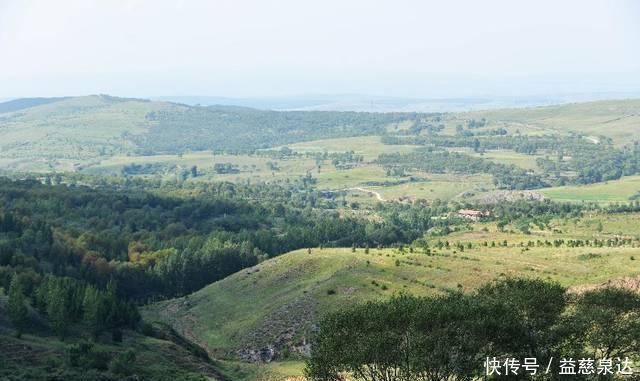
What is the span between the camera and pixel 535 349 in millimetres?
50406

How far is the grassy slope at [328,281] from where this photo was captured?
306 ft

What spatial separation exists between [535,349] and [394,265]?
58055mm

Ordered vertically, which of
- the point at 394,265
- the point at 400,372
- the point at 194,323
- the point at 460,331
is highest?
the point at 460,331

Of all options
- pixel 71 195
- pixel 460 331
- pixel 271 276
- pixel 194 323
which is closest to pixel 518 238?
pixel 271 276

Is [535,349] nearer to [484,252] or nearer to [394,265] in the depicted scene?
[394,265]

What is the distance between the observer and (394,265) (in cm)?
10831

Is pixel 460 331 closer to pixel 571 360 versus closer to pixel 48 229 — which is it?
pixel 571 360

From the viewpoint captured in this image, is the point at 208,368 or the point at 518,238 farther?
the point at 518,238

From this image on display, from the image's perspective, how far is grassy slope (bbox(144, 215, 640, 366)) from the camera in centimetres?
9331

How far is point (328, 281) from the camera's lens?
10238 cm

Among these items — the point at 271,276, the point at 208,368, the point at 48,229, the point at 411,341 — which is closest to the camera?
the point at 411,341

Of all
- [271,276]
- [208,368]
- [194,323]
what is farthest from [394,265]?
[208,368]

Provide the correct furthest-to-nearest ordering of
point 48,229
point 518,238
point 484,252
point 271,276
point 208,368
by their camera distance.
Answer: point 518,238, point 48,229, point 484,252, point 271,276, point 208,368

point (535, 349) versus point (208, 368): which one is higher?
point (535, 349)
